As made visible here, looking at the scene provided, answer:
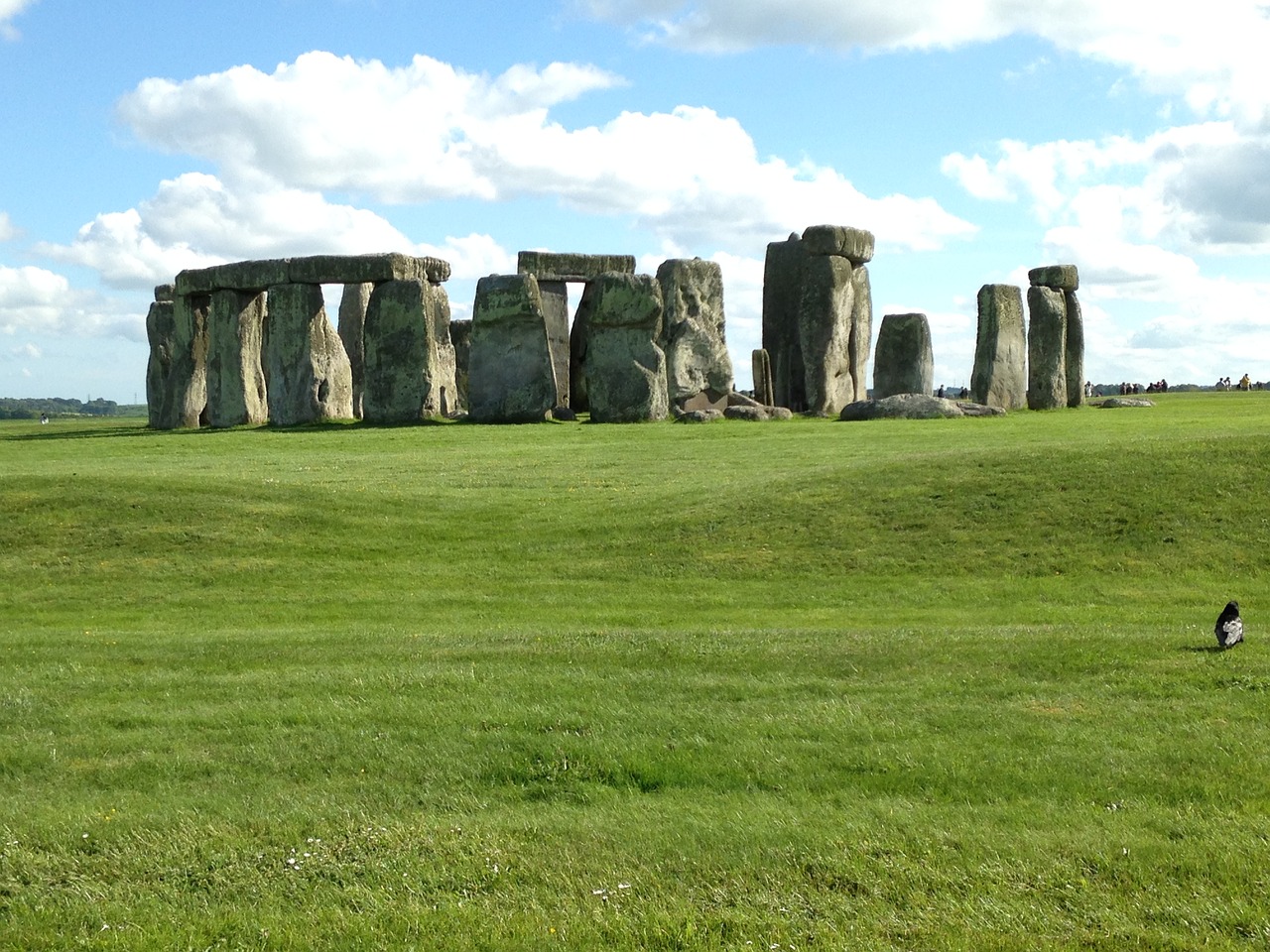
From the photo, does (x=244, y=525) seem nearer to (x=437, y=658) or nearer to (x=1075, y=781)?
(x=437, y=658)

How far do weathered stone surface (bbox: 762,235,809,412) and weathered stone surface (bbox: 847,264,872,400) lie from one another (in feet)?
5.32

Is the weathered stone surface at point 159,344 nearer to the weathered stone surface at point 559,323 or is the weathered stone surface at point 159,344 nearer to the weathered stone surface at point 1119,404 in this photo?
the weathered stone surface at point 559,323

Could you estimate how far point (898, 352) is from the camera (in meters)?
40.4

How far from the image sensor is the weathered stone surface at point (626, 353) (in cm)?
3462

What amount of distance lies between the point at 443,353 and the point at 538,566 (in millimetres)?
26897

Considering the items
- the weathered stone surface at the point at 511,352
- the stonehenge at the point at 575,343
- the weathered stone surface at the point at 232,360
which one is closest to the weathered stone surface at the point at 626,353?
the stonehenge at the point at 575,343

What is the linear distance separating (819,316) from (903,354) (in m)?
2.99

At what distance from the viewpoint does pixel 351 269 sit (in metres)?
36.6

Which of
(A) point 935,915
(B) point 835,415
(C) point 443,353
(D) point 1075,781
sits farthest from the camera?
(C) point 443,353

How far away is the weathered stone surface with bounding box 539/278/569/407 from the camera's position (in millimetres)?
41469

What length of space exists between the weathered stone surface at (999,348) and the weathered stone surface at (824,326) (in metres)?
4.54

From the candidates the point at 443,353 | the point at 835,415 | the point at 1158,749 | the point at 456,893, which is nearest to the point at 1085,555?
the point at 1158,749

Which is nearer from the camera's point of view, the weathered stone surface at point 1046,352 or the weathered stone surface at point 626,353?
the weathered stone surface at point 626,353

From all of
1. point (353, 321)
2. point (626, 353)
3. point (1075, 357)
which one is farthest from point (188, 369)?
point (1075, 357)
